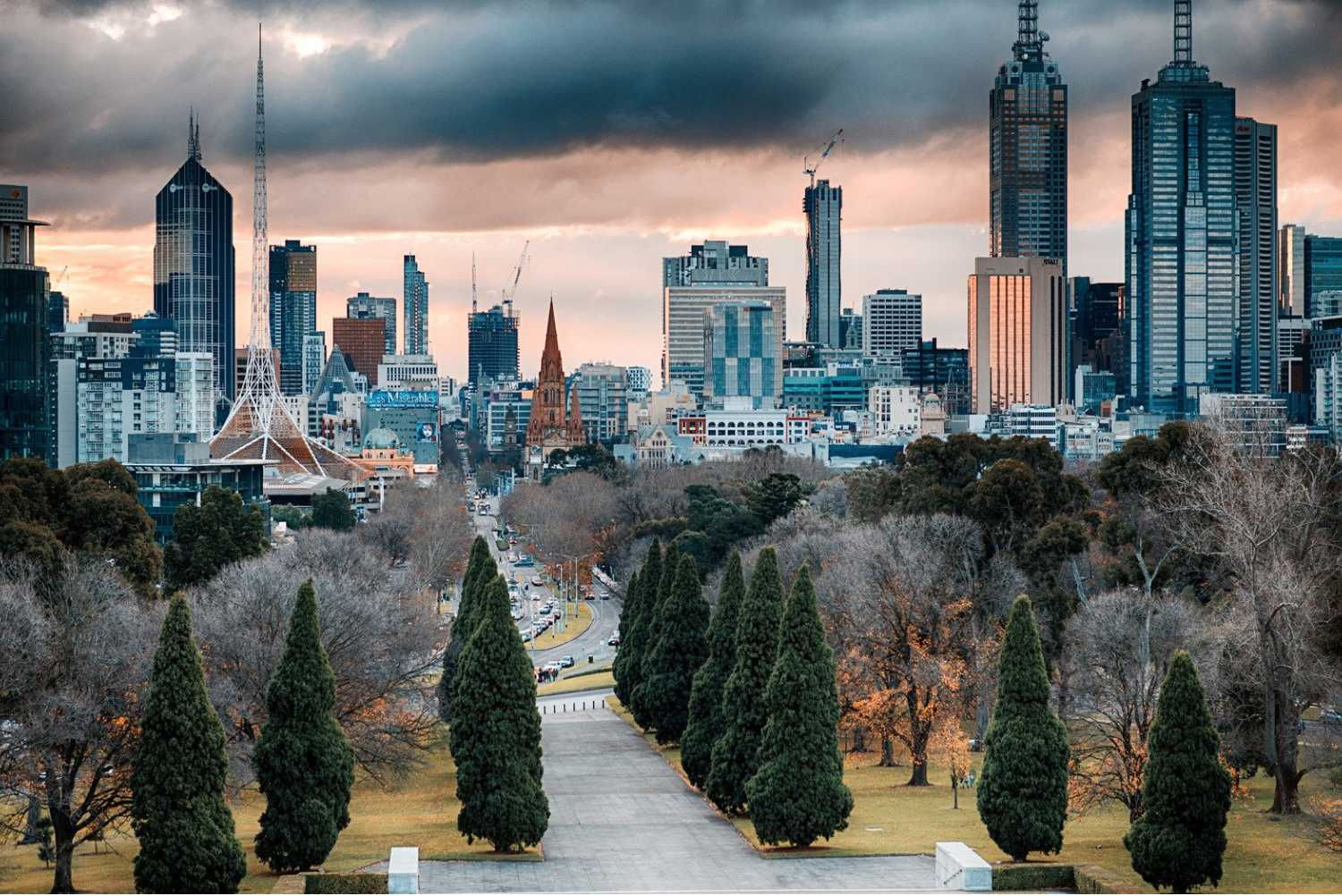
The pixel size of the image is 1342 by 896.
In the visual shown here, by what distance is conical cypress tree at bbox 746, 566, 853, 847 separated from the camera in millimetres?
46844

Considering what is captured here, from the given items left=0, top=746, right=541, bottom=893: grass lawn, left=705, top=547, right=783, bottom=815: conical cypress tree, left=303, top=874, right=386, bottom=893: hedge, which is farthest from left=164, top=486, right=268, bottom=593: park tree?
left=303, top=874, right=386, bottom=893: hedge

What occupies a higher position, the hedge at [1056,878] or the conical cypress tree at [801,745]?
the conical cypress tree at [801,745]

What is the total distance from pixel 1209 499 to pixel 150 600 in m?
39.3

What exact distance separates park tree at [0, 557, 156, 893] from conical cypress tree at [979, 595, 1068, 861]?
21403 millimetres

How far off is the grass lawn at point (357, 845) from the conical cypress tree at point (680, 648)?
10603 mm

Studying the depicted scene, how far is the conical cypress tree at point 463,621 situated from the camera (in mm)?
68312

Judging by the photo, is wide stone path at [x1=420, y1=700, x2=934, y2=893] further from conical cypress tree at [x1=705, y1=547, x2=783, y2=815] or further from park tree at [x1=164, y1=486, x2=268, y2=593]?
park tree at [x1=164, y1=486, x2=268, y2=593]

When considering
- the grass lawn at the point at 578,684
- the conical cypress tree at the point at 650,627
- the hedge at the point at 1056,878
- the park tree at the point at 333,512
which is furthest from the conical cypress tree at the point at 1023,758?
the park tree at the point at 333,512

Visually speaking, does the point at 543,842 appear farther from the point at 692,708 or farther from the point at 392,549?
the point at 392,549

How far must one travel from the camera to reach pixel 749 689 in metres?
51.5

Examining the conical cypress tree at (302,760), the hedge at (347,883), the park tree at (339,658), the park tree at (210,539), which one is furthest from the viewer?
the park tree at (210,539)

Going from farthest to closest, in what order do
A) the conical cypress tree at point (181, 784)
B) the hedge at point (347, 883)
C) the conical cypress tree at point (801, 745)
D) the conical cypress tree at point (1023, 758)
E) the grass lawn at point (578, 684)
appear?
the grass lawn at point (578, 684), the conical cypress tree at point (801, 745), the conical cypress tree at point (1023, 758), the hedge at point (347, 883), the conical cypress tree at point (181, 784)

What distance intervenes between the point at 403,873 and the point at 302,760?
6.39 metres

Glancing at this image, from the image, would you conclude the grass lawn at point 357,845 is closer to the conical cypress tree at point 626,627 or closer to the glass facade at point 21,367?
the conical cypress tree at point 626,627
